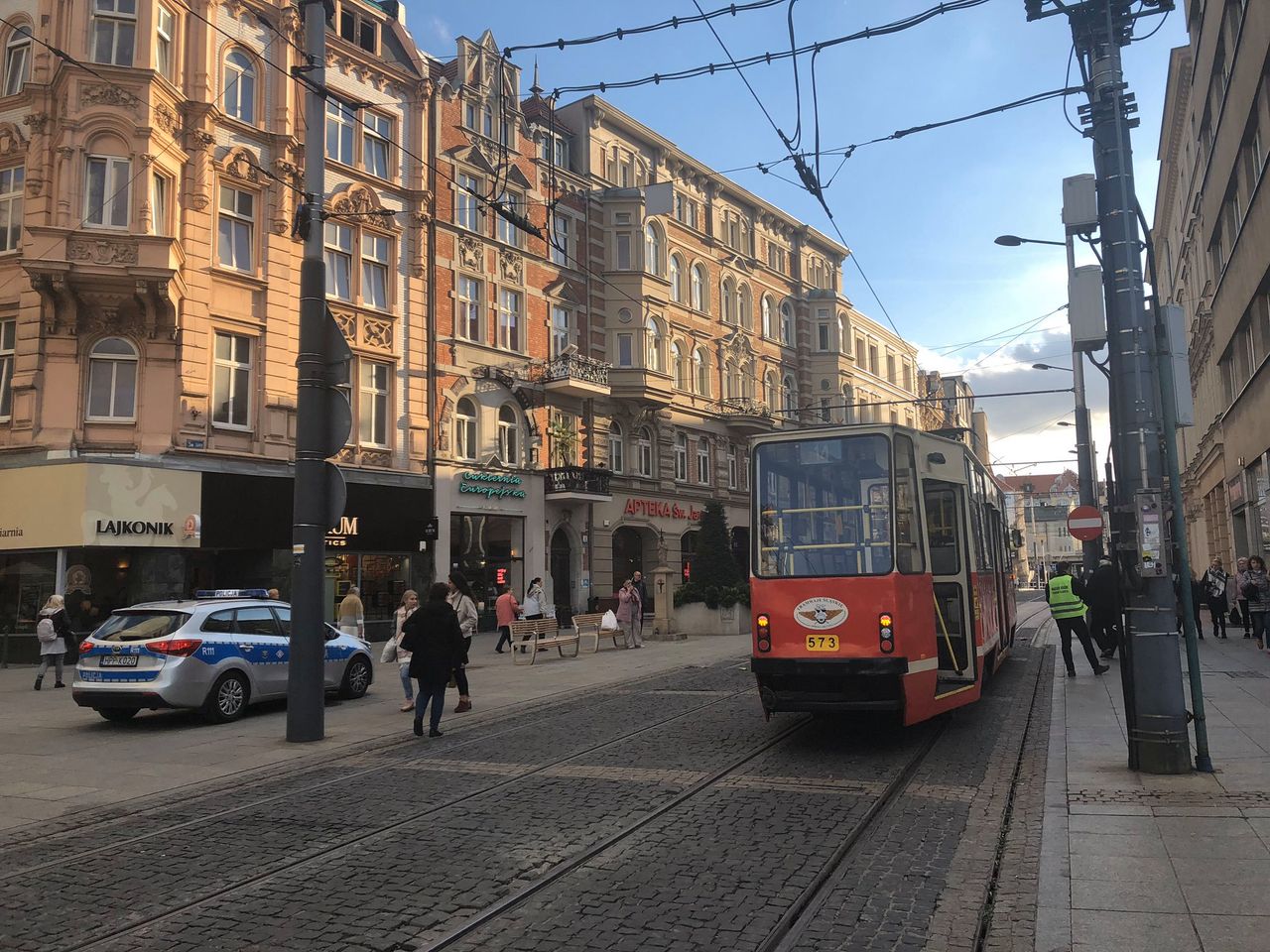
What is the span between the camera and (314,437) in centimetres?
1143

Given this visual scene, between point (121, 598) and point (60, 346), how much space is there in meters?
5.63

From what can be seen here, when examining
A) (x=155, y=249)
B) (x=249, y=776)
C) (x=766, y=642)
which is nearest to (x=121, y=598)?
(x=155, y=249)

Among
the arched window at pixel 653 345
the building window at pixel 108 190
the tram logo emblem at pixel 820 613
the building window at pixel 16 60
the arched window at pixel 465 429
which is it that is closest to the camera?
the tram logo emblem at pixel 820 613

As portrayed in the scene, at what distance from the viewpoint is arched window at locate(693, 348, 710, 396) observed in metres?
42.7

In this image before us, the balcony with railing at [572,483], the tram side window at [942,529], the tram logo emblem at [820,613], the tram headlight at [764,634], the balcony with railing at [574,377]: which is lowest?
the tram headlight at [764,634]

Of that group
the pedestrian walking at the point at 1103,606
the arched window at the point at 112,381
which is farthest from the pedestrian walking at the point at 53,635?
the pedestrian walking at the point at 1103,606

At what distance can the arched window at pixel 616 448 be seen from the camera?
1462 inches

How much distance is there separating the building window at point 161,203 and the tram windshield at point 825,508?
1762cm

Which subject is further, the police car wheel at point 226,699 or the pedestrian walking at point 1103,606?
the pedestrian walking at point 1103,606

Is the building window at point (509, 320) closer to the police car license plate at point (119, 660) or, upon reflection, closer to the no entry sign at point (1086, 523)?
the no entry sign at point (1086, 523)

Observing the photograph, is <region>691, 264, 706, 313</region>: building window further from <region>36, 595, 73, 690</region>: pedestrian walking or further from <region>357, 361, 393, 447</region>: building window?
<region>36, 595, 73, 690</region>: pedestrian walking

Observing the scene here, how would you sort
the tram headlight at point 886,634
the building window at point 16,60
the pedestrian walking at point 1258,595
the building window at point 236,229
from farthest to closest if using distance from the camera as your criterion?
the building window at point 236,229 < the building window at point 16,60 < the pedestrian walking at point 1258,595 < the tram headlight at point 886,634

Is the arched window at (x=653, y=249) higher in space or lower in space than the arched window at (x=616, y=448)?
higher

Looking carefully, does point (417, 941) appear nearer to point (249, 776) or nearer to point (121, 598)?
point (249, 776)
